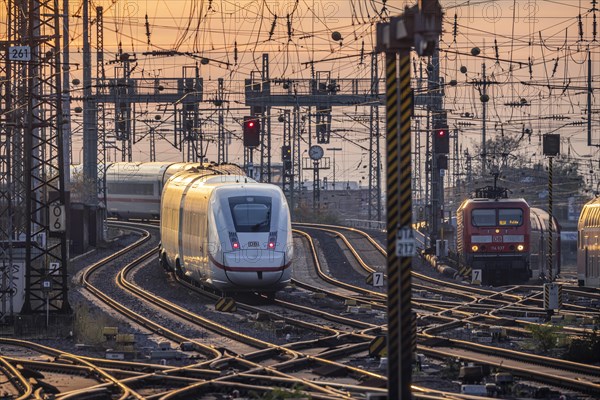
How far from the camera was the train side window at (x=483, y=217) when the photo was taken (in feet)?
149

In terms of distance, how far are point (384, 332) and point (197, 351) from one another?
401cm

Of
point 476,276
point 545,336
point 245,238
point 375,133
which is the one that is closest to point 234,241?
point 245,238

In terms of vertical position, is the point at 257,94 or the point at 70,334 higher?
the point at 257,94

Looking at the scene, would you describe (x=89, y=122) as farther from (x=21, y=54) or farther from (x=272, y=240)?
(x=21, y=54)

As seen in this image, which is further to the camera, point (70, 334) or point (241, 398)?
point (70, 334)

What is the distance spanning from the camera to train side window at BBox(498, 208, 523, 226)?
148 ft

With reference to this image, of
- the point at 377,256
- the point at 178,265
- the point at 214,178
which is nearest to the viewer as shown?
the point at 214,178

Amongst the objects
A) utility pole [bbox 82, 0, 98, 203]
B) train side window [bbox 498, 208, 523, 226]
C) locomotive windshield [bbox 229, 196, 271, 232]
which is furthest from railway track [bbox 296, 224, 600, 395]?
utility pole [bbox 82, 0, 98, 203]

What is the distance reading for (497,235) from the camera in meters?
45.4

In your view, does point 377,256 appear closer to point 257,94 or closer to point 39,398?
point 257,94

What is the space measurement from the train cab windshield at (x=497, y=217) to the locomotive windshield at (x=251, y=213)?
13.2 m

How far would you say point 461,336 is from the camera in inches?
1029

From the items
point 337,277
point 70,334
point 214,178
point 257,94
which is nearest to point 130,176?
point 257,94

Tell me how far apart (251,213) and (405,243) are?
778 inches
